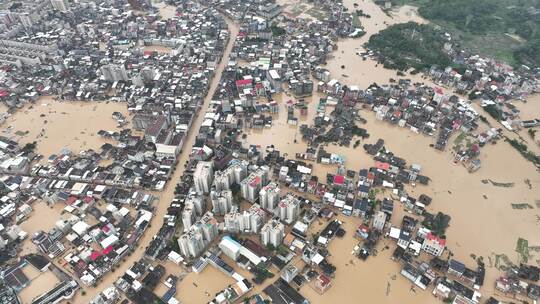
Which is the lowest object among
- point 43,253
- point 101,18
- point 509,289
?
point 509,289

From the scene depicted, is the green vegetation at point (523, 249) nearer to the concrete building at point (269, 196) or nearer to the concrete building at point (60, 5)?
the concrete building at point (269, 196)

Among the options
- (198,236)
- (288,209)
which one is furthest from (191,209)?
(288,209)

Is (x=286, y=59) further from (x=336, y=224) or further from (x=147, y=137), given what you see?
(x=336, y=224)

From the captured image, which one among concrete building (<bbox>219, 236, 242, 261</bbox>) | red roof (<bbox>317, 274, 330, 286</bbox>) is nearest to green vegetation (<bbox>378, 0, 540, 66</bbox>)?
red roof (<bbox>317, 274, 330, 286</bbox>)

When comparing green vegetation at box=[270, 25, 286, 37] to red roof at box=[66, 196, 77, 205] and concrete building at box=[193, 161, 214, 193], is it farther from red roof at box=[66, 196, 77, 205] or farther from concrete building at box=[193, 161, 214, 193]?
red roof at box=[66, 196, 77, 205]

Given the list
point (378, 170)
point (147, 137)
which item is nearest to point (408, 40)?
point (378, 170)
